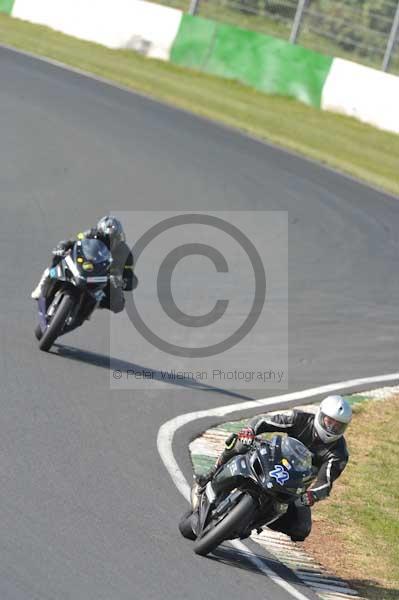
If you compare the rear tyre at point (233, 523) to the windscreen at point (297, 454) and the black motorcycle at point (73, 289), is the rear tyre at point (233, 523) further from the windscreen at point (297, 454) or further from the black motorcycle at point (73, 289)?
the black motorcycle at point (73, 289)

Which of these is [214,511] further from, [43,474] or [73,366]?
[73,366]

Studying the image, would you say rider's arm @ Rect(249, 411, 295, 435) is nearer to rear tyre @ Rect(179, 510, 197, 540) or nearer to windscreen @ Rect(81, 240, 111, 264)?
rear tyre @ Rect(179, 510, 197, 540)

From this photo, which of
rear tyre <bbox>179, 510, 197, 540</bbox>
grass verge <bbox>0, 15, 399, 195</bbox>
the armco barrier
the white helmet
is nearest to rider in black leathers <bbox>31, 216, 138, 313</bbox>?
rear tyre <bbox>179, 510, 197, 540</bbox>

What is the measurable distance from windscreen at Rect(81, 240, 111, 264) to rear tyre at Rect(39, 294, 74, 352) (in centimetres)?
46

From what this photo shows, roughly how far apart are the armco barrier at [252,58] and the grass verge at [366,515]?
17.3 metres

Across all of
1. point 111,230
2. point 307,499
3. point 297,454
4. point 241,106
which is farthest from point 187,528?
point 241,106

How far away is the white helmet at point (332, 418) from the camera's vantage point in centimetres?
786

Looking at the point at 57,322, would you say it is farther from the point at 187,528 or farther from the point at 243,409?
the point at 187,528

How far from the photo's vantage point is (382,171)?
24422 mm

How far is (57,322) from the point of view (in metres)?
11.5

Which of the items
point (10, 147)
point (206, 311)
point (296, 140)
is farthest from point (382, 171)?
point (206, 311)

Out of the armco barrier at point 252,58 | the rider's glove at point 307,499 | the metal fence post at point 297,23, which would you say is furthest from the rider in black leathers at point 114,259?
the metal fence post at point 297,23

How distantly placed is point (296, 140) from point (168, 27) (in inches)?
270

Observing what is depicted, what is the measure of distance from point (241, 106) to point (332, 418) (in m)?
20.5
